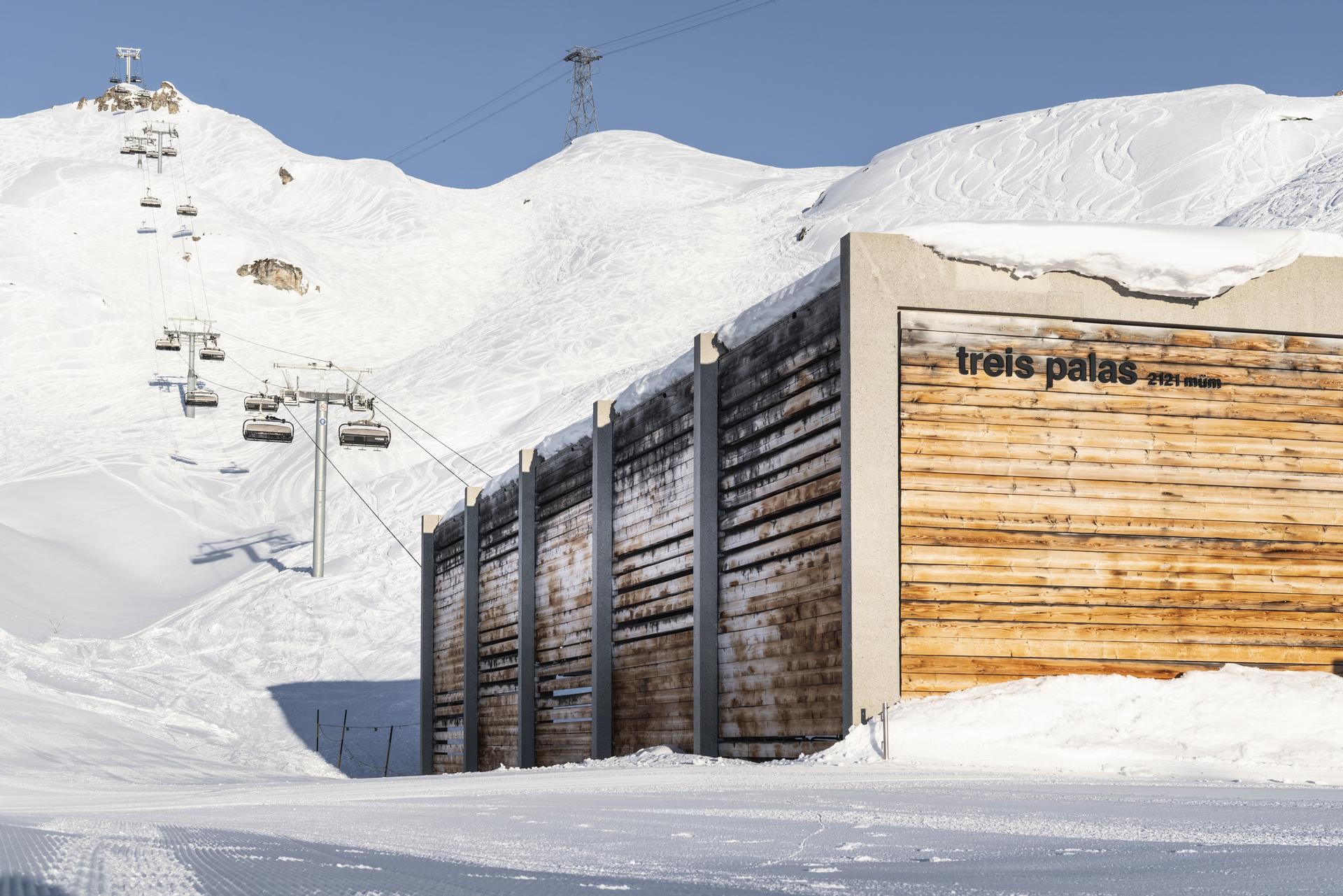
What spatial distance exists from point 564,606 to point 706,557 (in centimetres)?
449

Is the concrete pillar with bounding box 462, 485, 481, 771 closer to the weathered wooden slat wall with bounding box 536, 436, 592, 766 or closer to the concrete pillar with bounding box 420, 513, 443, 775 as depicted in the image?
the concrete pillar with bounding box 420, 513, 443, 775

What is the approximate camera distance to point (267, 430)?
36312mm

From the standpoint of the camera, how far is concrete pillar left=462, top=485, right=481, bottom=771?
21.2m

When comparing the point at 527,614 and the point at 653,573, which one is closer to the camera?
the point at 653,573

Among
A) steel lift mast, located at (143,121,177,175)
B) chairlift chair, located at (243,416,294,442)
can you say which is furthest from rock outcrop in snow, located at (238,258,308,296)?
chairlift chair, located at (243,416,294,442)

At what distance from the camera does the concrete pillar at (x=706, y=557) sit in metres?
13.0

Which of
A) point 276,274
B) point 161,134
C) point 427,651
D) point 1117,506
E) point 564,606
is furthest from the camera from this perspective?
point 161,134

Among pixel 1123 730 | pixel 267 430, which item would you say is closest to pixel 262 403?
pixel 267 430

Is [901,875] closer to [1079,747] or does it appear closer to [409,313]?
[1079,747]

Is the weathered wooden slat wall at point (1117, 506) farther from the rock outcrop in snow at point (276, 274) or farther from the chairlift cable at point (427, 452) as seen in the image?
the rock outcrop in snow at point (276, 274)

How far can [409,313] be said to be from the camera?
70812 mm

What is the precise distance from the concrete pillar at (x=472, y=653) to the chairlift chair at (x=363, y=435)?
14.7 m

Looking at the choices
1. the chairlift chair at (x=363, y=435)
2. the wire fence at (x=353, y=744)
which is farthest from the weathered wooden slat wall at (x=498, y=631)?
the chairlift chair at (x=363, y=435)

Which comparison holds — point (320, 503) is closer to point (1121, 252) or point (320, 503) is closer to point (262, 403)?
point (262, 403)
